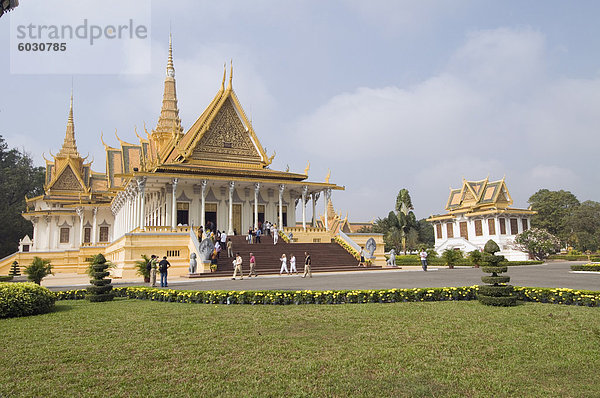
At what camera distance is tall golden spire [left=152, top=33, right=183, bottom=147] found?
132ft

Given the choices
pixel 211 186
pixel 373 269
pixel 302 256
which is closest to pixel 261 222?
pixel 211 186

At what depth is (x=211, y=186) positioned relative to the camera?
1209 inches

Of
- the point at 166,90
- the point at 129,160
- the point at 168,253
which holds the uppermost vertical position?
the point at 166,90

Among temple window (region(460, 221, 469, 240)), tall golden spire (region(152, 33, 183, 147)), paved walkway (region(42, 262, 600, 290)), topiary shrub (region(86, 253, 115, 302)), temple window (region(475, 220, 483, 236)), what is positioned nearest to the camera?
topiary shrub (region(86, 253, 115, 302))

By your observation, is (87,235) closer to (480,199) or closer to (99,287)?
(99,287)

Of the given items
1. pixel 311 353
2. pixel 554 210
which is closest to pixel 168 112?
pixel 311 353

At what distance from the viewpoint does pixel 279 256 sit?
2372 centimetres

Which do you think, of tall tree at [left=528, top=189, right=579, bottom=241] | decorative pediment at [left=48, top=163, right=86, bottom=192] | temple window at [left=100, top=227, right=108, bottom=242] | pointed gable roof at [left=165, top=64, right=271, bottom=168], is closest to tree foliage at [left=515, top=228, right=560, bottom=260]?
pointed gable roof at [left=165, top=64, right=271, bottom=168]

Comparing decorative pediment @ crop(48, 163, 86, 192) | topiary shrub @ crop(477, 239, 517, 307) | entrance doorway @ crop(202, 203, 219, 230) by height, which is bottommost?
topiary shrub @ crop(477, 239, 517, 307)

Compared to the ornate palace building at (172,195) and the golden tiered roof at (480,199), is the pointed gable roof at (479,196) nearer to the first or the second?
the golden tiered roof at (480,199)

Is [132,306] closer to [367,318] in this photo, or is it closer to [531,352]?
[367,318]

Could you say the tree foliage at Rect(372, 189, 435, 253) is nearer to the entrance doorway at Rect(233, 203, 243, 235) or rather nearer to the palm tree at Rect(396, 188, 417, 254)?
the palm tree at Rect(396, 188, 417, 254)

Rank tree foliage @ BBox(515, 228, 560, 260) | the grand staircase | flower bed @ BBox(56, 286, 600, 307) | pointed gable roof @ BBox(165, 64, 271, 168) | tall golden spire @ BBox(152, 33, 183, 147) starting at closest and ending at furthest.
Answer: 1. flower bed @ BBox(56, 286, 600, 307)
2. the grand staircase
3. pointed gable roof @ BBox(165, 64, 271, 168)
4. tree foliage @ BBox(515, 228, 560, 260)
5. tall golden spire @ BBox(152, 33, 183, 147)

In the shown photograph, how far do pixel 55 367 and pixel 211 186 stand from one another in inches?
1018
